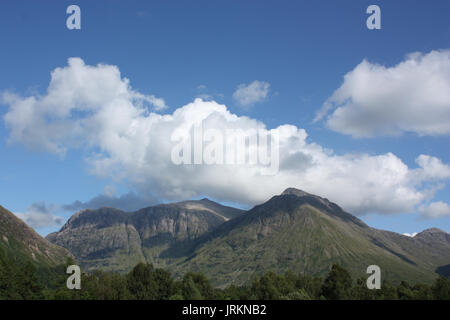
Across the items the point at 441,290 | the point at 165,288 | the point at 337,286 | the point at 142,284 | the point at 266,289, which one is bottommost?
the point at 165,288

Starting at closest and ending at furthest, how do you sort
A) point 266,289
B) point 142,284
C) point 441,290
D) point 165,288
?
point 441,290 < point 266,289 < point 142,284 < point 165,288

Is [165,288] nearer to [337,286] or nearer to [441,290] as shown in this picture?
[337,286]

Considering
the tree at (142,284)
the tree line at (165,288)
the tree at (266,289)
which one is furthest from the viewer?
the tree at (142,284)

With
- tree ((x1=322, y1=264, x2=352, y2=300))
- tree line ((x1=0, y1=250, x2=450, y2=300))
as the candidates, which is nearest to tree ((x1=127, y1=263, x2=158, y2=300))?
tree line ((x1=0, y1=250, x2=450, y2=300))

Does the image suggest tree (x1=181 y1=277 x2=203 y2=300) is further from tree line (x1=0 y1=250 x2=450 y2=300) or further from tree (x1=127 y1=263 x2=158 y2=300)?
tree (x1=127 y1=263 x2=158 y2=300)

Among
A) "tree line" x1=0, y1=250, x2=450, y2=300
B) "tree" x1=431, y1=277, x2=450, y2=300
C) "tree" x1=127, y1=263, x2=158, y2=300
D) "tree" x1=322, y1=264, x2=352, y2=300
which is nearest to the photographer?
"tree line" x1=0, y1=250, x2=450, y2=300

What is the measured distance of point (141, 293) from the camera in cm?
14625

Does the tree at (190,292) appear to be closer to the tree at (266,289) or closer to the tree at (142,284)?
the tree at (142,284)

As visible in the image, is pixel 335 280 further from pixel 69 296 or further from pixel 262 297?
pixel 69 296

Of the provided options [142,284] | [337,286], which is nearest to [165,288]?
[142,284]

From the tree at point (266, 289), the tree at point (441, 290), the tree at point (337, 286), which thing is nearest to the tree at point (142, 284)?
the tree at point (266, 289)

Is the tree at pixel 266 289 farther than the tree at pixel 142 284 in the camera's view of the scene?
No
